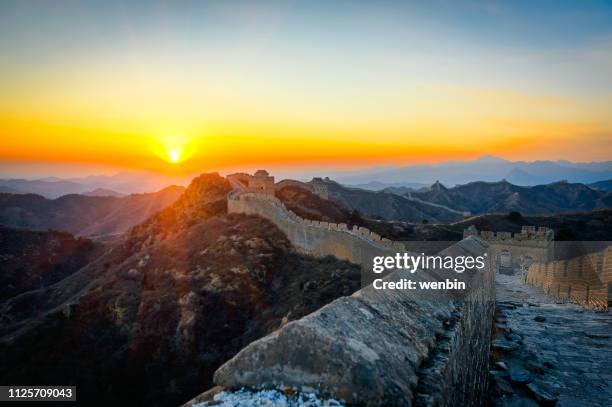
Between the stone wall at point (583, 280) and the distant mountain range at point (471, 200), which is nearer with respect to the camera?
the stone wall at point (583, 280)

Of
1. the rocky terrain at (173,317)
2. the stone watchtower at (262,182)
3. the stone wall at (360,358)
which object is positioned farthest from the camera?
the stone watchtower at (262,182)

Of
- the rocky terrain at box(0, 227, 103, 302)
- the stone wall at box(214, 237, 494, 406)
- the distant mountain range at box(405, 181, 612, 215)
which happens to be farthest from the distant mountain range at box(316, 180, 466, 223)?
the stone wall at box(214, 237, 494, 406)

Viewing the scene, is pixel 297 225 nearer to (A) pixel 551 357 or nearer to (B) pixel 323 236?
(B) pixel 323 236

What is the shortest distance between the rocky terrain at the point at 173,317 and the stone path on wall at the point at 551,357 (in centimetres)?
1272

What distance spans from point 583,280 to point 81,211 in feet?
471

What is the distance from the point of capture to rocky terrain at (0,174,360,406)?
81.3 feet

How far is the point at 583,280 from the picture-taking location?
15.2m

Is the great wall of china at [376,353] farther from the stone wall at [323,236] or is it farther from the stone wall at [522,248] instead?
the stone wall at [522,248]

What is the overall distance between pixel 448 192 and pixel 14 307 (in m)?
126

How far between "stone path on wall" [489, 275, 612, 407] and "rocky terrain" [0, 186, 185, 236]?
355ft

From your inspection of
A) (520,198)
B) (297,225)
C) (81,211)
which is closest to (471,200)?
(520,198)

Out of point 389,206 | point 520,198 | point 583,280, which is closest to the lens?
point 583,280

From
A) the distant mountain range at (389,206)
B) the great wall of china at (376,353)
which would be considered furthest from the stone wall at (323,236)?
the distant mountain range at (389,206)

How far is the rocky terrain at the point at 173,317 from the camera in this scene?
24766 mm
